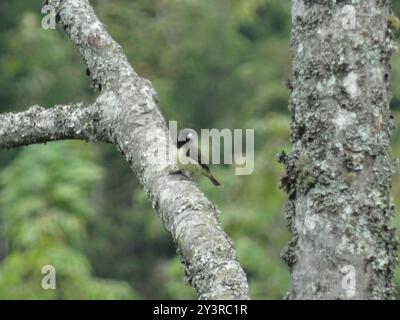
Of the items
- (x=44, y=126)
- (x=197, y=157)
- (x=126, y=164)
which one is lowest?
(x=44, y=126)

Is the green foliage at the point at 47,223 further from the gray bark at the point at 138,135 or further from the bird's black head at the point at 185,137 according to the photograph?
the gray bark at the point at 138,135

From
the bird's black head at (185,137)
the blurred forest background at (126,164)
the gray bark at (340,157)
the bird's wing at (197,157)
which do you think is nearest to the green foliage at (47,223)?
the blurred forest background at (126,164)

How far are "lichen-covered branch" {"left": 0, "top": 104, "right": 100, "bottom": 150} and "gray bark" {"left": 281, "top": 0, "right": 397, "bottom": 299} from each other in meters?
0.80

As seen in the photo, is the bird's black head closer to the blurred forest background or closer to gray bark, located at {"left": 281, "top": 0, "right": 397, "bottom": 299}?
gray bark, located at {"left": 281, "top": 0, "right": 397, "bottom": 299}

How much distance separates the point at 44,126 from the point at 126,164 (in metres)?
13.1

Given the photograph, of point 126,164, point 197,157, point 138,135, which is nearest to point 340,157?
point 138,135

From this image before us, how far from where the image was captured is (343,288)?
235 centimetres

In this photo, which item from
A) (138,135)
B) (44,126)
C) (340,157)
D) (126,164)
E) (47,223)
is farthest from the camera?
(126,164)

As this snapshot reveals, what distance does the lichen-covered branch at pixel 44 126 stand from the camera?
316cm

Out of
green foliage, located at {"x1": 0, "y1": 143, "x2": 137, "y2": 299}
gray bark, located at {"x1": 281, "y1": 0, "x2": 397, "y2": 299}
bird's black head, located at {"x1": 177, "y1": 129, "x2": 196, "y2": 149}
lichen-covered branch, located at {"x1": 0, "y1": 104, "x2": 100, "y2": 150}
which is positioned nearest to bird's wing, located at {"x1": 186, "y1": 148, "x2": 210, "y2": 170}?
bird's black head, located at {"x1": 177, "y1": 129, "x2": 196, "y2": 149}

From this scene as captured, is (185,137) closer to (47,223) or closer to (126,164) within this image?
(47,223)

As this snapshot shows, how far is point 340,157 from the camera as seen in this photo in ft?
8.02

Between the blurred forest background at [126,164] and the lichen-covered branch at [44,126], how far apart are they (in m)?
6.04
